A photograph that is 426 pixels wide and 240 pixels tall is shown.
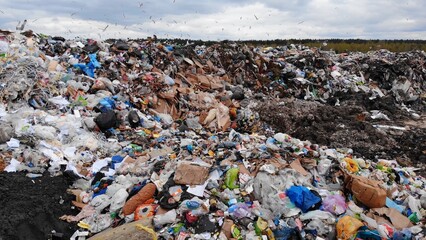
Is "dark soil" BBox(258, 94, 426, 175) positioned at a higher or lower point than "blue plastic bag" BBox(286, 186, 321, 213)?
lower

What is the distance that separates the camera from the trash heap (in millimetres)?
3451

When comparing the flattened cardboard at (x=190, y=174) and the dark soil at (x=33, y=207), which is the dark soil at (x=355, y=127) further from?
the dark soil at (x=33, y=207)

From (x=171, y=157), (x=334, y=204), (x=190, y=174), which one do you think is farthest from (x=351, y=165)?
(x=171, y=157)

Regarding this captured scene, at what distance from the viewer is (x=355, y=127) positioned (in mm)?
7465

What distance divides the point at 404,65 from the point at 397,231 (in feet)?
34.6

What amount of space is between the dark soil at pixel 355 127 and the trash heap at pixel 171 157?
1.52 ft

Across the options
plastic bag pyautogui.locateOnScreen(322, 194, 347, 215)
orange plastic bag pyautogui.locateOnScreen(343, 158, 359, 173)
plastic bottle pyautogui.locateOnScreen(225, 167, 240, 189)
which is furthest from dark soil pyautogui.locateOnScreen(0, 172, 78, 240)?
orange plastic bag pyautogui.locateOnScreen(343, 158, 359, 173)

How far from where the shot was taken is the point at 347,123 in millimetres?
7762

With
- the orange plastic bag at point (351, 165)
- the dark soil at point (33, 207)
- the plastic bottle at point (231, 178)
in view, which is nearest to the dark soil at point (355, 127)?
the orange plastic bag at point (351, 165)

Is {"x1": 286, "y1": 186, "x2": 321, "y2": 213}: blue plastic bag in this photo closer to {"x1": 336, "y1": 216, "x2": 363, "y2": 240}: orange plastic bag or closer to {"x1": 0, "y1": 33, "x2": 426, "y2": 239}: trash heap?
{"x1": 0, "y1": 33, "x2": 426, "y2": 239}: trash heap

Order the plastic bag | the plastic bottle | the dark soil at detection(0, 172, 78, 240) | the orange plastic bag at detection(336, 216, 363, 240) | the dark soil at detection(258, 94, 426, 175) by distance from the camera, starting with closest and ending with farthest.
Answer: the orange plastic bag at detection(336, 216, 363, 240) → the dark soil at detection(0, 172, 78, 240) → the plastic bag → the plastic bottle → the dark soil at detection(258, 94, 426, 175)

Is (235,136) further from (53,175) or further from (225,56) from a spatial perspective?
(225,56)

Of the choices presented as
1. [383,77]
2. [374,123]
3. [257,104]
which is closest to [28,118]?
[257,104]

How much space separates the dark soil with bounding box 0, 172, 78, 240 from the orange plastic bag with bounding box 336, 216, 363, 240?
8.55 feet
